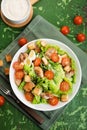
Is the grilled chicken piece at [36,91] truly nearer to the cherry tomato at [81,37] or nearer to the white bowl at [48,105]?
the white bowl at [48,105]

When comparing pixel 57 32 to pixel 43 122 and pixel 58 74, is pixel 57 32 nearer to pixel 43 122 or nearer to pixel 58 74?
pixel 58 74

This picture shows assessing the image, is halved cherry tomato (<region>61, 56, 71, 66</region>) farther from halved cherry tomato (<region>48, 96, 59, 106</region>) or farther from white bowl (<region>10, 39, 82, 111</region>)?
halved cherry tomato (<region>48, 96, 59, 106</region>)

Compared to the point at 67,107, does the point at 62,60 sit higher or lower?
higher

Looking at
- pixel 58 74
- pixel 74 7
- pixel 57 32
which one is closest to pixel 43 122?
pixel 58 74

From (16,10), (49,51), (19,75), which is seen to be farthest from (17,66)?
(16,10)

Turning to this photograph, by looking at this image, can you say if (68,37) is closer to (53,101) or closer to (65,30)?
(65,30)

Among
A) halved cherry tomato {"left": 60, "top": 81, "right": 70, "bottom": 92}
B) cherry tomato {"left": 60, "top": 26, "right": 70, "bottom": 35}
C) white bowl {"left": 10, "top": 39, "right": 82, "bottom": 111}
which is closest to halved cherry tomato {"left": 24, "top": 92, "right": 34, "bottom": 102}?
white bowl {"left": 10, "top": 39, "right": 82, "bottom": 111}
